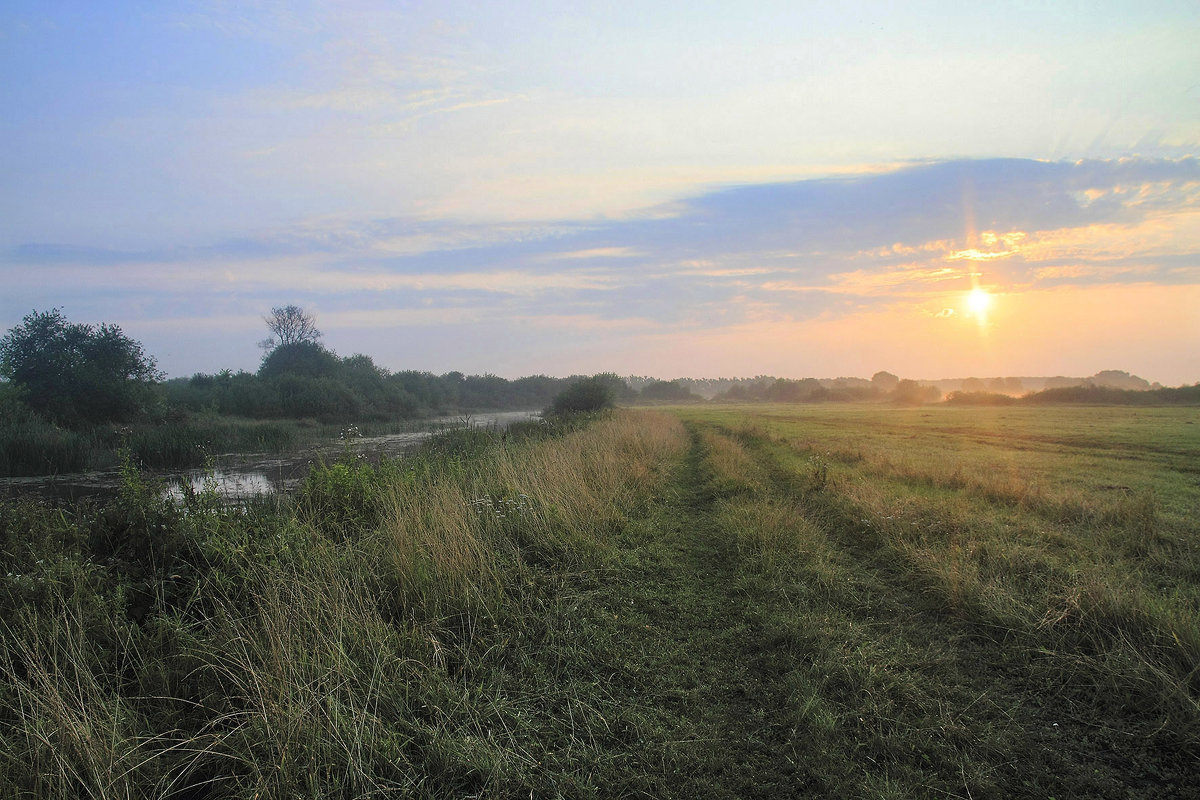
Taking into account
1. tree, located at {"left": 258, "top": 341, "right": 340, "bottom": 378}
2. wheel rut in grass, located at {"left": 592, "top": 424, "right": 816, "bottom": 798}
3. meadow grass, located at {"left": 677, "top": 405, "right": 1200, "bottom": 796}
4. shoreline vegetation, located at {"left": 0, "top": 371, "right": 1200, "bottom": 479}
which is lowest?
wheel rut in grass, located at {"left": 592, "top": 424, "right": 816, "bottom": 798}

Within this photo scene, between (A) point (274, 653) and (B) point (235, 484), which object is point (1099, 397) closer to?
(B) point (235, 484)

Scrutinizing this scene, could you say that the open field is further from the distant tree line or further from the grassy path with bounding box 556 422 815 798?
→ the distant tree line

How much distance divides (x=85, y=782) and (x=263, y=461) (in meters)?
19.1

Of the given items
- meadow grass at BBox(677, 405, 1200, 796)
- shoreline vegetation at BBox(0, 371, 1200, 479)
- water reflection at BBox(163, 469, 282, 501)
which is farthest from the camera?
shoreline vegetation at BBox(0, 371, 1200, 479)

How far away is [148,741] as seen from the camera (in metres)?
3.02

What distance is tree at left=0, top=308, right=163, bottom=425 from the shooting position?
2358cm

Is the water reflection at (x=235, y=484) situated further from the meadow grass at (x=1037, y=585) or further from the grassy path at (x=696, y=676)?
the meadow grass at (x=1037, y=585)

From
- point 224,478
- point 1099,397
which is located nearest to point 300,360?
point 224,478

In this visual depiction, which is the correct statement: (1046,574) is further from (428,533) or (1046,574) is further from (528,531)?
(428,533)

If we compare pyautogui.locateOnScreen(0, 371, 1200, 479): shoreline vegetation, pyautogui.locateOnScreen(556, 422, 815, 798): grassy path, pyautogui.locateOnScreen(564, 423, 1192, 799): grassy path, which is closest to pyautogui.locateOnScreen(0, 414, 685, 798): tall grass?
pyautogui.locateOnScreen(556, 422, 815, 798): grassy path

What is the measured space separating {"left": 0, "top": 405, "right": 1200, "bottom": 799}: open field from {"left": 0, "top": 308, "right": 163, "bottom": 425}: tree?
25008 millimetres

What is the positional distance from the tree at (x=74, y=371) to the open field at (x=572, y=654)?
82.0 feet

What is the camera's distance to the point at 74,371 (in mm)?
24438

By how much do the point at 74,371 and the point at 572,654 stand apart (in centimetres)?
3096
